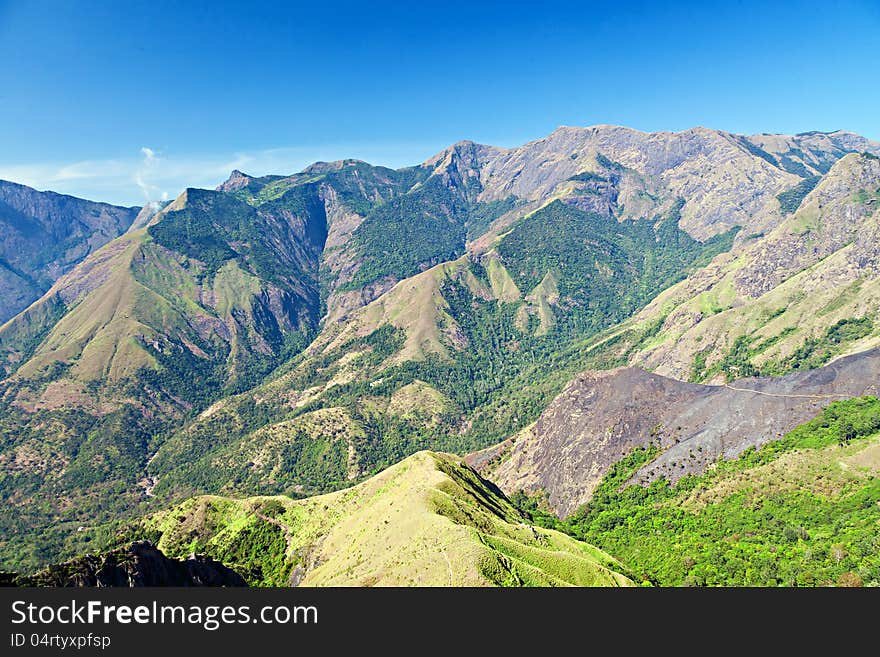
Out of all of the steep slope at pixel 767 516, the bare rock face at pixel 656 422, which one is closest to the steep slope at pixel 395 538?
the steep slope at pixel 767 516

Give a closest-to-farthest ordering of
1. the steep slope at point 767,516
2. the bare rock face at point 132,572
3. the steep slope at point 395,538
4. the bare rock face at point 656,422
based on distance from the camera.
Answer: the bare rock face at point 132,572, the steep slope at point 395,538, the steep slope at point 767,516, the bare rock face at point 656,422

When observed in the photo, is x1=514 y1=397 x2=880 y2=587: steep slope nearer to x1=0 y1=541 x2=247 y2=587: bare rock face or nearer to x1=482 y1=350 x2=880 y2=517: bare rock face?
x1=482 y1=350 x2=880 y2=517: bare rock face

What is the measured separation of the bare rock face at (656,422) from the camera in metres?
134

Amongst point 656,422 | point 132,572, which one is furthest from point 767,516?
point 132,572

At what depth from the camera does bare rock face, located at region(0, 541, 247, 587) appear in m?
65.5

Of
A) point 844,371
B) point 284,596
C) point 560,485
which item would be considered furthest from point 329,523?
point 844,371

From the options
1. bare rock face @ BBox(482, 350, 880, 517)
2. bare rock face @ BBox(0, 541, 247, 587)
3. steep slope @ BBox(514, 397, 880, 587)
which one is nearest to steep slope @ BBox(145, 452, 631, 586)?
bare rock face @ BBox(0, 541, 247, 587)

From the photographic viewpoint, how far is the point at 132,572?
7588 centimetres

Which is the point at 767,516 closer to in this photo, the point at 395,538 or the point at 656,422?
the point at 656,422

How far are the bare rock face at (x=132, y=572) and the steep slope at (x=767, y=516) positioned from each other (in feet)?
262

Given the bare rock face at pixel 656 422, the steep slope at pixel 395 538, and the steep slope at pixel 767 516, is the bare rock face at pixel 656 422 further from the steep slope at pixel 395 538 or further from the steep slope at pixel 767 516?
the steep slope at pixel 395 538

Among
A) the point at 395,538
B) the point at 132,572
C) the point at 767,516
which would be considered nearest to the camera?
the point at 132,572

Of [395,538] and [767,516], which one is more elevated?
[395,538]

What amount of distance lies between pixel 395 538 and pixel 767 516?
247ft
